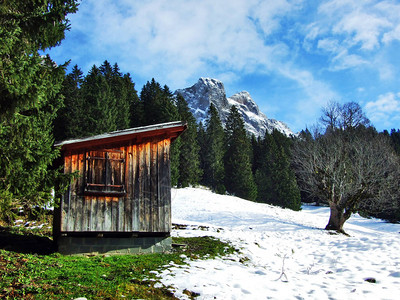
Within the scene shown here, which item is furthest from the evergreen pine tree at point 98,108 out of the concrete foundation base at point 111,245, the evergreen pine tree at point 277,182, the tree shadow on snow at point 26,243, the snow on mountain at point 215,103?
the snow on mountain at point 215,103

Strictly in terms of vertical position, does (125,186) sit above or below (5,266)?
above

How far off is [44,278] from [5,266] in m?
0.98

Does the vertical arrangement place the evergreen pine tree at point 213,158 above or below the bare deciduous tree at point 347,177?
above

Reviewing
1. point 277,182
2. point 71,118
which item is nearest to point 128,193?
point 71,118

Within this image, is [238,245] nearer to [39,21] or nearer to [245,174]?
[39,21]

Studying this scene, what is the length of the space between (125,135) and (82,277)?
5198 millimetres

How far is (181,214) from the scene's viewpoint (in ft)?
78.8

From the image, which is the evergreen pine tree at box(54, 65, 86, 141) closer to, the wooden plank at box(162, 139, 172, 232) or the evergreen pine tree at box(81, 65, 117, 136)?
the evergreen pine tree at box(81, 65, 117, 136)

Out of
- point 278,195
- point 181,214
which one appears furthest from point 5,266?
point 278,195

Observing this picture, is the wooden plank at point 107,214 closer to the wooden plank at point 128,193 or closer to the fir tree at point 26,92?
the wooden plank at point 128,193

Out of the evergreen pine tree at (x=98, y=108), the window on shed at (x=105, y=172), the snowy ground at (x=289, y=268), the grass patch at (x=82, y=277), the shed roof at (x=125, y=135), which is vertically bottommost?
the snowy ground at (x=289, y=268)

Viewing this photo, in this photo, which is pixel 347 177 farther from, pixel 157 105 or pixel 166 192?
pixel 157 105

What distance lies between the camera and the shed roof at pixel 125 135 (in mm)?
10569

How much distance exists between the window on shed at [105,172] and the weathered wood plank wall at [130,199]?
0.11 metres
